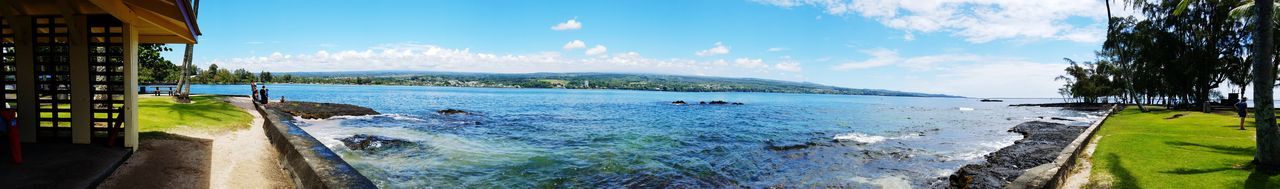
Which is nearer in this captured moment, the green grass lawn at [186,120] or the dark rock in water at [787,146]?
the green grass lawn at [186,120]

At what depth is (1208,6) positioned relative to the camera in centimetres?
3681

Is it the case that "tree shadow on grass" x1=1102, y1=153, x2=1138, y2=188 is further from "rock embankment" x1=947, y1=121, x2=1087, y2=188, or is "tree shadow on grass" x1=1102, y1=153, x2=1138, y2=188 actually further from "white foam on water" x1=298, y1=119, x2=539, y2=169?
"white foam on water" x1=298, y1=119, x2=539, y2=169

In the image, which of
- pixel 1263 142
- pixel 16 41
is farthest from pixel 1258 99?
pixel 16 41

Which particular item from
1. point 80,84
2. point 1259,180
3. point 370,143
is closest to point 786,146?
point 1259,180

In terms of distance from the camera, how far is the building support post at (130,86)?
9.64 metres

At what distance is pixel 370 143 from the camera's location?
60.8ft

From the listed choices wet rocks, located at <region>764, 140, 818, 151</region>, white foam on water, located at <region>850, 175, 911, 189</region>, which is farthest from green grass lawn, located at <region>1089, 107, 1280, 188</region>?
wet rocks, located at <region>764, 140, 818, 151</region>

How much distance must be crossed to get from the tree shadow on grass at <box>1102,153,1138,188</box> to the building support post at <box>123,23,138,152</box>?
15.9 metres

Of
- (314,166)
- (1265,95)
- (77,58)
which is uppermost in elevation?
(77,58)

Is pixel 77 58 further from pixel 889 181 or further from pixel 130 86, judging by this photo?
pixel 889 181

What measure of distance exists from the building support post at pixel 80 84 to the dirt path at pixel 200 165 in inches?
34.0

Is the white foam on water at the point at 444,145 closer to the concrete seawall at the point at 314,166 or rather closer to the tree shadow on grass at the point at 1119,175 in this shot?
the concrete seawall at the point at 314,166

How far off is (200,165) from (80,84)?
7.95ft

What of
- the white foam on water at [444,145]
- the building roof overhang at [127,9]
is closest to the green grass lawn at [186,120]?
the white foam on water at [444,145]
